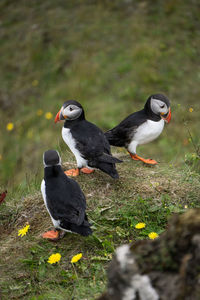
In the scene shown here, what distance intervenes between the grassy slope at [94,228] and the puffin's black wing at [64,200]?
263 mm

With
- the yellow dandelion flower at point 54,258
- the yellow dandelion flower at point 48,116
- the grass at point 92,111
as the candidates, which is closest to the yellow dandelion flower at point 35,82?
the grass at point 92,111

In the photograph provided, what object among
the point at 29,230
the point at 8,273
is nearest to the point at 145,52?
the point at 29,230

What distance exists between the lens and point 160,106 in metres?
4.59

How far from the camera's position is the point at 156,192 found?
3746 mm

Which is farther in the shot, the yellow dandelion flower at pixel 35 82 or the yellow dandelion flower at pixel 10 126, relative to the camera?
the yellow dandelion flower at pixel 35 82

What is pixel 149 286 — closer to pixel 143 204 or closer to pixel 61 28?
pixel 143 204

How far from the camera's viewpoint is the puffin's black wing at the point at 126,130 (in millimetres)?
4711

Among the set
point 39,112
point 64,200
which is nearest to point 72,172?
point 64,200

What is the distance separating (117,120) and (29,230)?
3693 mm

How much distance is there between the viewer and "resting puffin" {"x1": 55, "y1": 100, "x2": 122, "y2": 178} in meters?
4.00

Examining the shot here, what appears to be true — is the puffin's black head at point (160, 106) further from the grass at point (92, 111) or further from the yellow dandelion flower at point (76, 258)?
the yellow dandelion flower at point (76, 258)

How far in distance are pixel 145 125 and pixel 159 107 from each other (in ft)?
0.91

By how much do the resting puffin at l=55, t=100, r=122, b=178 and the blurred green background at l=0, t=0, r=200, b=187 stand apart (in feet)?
6.82

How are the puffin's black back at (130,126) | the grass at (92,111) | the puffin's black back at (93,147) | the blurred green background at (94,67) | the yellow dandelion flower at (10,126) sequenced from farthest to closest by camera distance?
the yellow dandelion flower at (10,126) → the blurred green background at (94,67) → the puffin's black back at (130,126) → the puffin's black back at (93,147) → the grass at (92,111)
